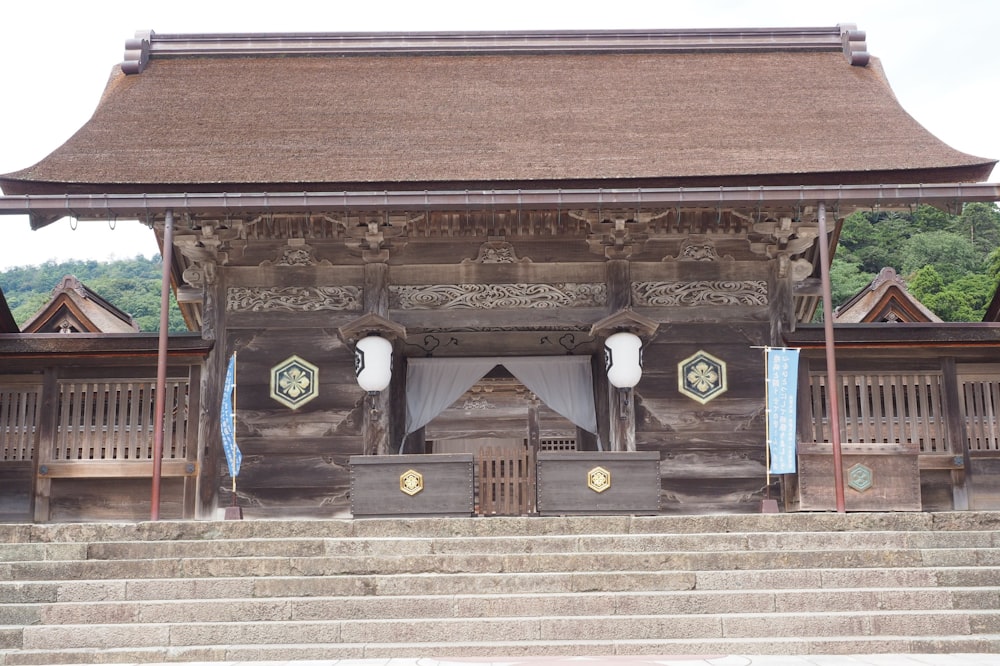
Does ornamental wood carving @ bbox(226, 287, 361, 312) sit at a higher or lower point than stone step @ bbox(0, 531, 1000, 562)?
higher

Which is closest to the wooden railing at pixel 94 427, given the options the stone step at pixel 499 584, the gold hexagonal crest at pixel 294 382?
the gold hexagonal crest at pixel 294 382

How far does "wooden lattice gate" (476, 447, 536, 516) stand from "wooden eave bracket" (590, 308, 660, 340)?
5.91ft

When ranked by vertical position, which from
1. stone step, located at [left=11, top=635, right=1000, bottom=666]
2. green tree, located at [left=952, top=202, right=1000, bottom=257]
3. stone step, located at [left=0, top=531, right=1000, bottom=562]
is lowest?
stone step, located at [left=11, top=635, right=1000, bottom=666]

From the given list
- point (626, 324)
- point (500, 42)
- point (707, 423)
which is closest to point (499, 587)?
point (626, 324)

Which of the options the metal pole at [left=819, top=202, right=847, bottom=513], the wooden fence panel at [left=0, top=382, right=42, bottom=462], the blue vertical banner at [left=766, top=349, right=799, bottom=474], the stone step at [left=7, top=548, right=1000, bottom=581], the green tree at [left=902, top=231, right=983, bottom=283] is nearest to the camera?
the stone step at [left=7, top=548, right=1000, bottom=581]

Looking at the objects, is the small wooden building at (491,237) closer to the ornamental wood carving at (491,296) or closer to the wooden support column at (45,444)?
the ornamental wood carving at (491,296)

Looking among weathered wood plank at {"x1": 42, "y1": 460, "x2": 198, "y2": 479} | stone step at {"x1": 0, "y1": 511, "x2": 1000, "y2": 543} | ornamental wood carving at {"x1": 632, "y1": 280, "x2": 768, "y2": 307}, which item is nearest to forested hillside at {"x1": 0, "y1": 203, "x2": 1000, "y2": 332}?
ornamental wood carving at {"x1": 632, "y1": 280, "x2": 768, "y2": 307}

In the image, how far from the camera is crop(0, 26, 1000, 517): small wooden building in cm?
1064

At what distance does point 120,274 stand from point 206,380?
55674mm

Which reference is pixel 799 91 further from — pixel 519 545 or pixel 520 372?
pixel 519 545

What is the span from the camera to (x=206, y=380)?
11.4 metres

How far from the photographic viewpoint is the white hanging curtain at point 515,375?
40.3 ft

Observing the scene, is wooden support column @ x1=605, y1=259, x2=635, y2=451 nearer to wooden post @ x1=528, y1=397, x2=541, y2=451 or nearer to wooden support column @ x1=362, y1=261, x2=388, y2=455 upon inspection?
wooden support column @ x1=362, y1=261, x2=388, y2=455

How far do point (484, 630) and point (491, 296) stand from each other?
5506 millimetres
